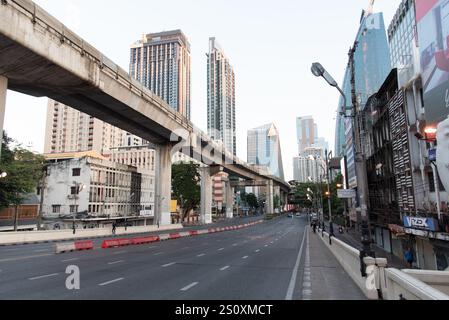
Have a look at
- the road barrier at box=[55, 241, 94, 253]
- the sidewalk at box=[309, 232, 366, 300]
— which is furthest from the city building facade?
the sidewalk at box=[309, 232, 366, 300]

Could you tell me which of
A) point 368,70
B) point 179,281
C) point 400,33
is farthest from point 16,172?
point 400,33

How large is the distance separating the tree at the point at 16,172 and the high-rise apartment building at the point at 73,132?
107530mm

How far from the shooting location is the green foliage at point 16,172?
138 ft

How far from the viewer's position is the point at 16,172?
42.6m

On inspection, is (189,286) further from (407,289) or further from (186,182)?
(186,182)

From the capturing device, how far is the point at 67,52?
2488 centimetres

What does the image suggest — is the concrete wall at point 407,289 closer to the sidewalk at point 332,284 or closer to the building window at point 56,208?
the sidewalk at point 332,284

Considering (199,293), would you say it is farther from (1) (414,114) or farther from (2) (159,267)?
(1) (414,114)

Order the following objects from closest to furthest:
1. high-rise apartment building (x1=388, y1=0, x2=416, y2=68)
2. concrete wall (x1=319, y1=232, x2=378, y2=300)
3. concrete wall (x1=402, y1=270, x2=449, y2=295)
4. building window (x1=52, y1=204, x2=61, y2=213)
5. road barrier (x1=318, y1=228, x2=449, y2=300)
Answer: road barrier (x1=318, y1=228, x2=449, y2=300) < concrete wall (x1=402, y1=270, x2=449, y2=295) < concrete wall (x1=319, y1=232, x2=378, y2=300) < building window (x1=52, y1=204, x2=61, y2=213) < high-rise apartment building (x1=388, y1=0, x2=416, y2=68)

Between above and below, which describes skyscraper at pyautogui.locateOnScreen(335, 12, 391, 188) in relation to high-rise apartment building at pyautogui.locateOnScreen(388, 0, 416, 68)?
below

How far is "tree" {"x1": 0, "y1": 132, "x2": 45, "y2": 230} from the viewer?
138ft

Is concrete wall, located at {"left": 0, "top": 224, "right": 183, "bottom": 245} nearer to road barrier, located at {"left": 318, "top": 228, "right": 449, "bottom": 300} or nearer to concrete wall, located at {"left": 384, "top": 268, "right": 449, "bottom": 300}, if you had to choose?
road barrier, located at {"left": 318, "top": 228, "right": 449, "bottom": 300}

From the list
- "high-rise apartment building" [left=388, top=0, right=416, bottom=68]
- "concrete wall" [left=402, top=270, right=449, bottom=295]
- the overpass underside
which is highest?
"high-rise apartment building" [left=388, top=0, right=416, bottom=68]
